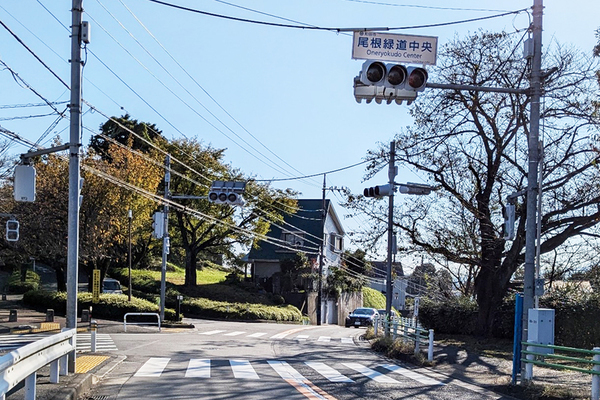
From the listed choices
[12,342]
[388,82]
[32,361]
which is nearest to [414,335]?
[388,82]

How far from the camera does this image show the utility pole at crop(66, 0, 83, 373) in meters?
12.8

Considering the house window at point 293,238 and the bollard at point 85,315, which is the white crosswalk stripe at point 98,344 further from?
the house window at point 293,238

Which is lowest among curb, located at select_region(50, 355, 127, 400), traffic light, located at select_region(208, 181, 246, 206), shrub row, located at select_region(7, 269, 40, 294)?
shrub row, located at select_region(7, 269, 40, 294)

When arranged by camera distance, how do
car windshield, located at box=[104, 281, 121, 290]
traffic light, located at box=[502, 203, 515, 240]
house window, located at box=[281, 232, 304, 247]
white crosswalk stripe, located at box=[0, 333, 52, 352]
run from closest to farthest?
traffic light, located at box=[502, 203, 515, 240], white crosswalk stripe, located at box=[0, 333, 52, 352], car windshield, located at box=[104, 281, 121, 290], house window, located at box=[281, 232, 304, 247]

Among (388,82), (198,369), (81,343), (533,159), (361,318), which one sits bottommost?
(361,318)

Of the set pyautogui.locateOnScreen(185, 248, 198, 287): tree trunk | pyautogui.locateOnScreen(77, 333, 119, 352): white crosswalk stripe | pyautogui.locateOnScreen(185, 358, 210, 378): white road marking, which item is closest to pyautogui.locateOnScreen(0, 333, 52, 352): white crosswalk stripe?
pyautogui.locateOnScreen(77, 333, 119, 352): white crosswalk stripe

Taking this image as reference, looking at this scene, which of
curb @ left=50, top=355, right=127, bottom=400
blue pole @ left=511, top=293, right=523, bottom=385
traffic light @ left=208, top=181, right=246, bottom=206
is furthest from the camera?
traffic light @ left=208, top=181, right=246, bottom=206

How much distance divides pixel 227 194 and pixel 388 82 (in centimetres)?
1339

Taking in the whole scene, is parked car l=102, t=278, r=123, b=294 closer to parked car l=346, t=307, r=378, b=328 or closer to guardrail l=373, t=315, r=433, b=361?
parked car l=346, t=307, r=378, b=328

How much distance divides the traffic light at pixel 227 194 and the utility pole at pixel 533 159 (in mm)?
A: 11840

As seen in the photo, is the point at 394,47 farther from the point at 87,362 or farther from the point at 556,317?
the point at 556,317

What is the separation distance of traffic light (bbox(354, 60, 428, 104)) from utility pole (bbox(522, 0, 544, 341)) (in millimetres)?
3969

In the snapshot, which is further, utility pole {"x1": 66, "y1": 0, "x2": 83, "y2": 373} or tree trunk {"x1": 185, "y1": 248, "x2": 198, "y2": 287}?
tree trunk {"x1": 185, "y1": 248, "x2": 198, "y2": 287}

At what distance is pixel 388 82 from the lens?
11070 mm
